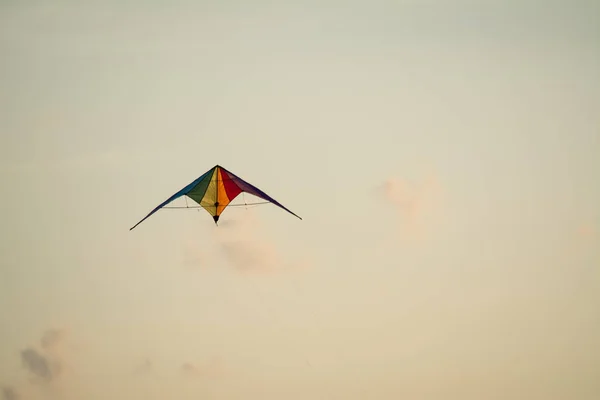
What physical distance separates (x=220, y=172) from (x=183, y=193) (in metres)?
2.56

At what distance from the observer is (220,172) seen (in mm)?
62344

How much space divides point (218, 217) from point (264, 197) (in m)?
3.55

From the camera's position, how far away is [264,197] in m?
61.5

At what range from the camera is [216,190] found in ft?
209

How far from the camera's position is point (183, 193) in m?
62.4

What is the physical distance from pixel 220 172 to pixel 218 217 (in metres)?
2.86

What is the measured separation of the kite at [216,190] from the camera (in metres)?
62.2

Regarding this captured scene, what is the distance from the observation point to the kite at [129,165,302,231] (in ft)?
204

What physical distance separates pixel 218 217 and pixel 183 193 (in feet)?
8.63

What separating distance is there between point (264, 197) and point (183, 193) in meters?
4.98

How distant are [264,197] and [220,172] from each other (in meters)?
3.17
